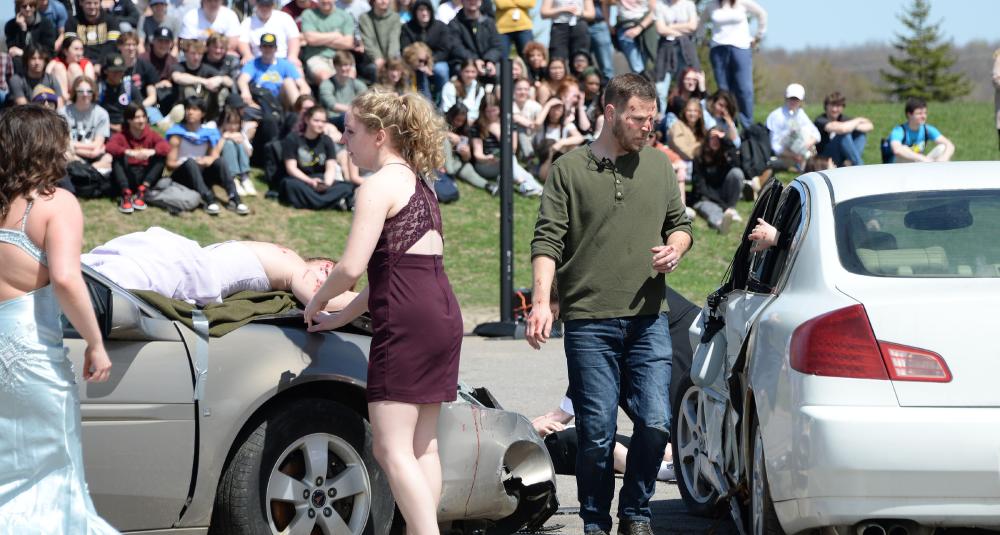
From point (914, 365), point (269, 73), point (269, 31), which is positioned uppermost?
point (914, 365)

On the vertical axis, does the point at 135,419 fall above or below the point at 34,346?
below

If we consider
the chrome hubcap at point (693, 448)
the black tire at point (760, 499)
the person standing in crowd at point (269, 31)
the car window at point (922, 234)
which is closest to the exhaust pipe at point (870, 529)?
the black tire at point (760, 499)

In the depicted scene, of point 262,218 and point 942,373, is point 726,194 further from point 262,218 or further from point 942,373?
point 942,373

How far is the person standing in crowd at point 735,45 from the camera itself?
19391 millimetres

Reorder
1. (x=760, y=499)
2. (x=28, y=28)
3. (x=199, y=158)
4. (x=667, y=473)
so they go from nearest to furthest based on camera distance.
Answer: (x=760, y=499), (x=667, y=473), (x=199, y=158), (x=28, y=28)

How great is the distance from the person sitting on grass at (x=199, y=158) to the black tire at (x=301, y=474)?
35.4 feet

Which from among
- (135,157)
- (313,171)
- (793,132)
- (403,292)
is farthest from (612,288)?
(793,132)

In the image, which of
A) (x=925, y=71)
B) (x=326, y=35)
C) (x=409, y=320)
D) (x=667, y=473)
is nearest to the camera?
(x=409, y=320)

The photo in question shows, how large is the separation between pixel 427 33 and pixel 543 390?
10236 mm

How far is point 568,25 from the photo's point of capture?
1977 centimetres

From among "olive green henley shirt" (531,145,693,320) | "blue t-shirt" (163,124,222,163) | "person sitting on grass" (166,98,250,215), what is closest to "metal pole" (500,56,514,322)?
"person sitting on grass" (166,98,250,215)

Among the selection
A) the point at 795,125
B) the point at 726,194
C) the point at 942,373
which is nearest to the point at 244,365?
the point at 942,373

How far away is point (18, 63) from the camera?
16172 mm

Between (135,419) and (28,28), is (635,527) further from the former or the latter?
(28,28)
